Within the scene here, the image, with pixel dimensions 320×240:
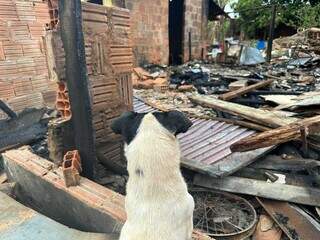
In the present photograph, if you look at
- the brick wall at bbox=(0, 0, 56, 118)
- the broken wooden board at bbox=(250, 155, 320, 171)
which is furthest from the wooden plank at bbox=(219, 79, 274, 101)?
the brick wall at bbox=(0, 0, 56, 118)

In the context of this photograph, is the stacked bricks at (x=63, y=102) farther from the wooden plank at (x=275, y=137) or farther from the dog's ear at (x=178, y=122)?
the wooden plank at (x=275, y=137)

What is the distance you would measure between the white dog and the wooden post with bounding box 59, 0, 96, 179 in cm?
106

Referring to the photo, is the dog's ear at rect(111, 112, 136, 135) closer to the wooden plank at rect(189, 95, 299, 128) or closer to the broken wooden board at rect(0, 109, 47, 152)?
the wooden plank at rect(189, 95, 299, 128)

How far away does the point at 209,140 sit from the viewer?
4684mm

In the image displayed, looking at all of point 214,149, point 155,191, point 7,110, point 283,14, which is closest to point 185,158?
point 214,149

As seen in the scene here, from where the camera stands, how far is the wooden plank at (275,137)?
3.85 metres

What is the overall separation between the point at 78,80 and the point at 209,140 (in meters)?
2.37

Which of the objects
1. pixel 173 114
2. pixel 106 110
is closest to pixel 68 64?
pixel 106 110

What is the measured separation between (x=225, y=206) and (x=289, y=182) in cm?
84

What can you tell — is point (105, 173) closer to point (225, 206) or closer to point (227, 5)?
point (225, 206)

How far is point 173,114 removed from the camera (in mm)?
2248

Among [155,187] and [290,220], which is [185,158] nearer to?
[290,220]

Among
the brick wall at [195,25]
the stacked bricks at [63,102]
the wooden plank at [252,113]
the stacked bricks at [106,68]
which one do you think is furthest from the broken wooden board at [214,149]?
the brick wall at [195,25]

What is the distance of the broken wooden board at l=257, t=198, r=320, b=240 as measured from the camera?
309 centimetres
